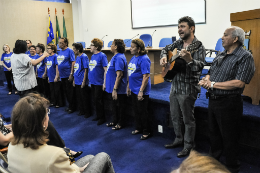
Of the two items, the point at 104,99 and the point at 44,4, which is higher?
the point at 44,4

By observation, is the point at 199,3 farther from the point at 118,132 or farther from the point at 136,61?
the point at 118,132

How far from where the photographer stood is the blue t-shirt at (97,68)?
362cm

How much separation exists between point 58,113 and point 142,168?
267 cm

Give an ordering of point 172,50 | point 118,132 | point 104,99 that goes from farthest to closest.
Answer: point 104,99 → point 118,132 → point 172,50

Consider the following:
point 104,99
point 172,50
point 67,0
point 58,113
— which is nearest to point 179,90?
point 172,50

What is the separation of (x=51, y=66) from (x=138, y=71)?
7.91ft

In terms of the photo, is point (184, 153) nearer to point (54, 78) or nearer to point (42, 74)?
point (54, 78)

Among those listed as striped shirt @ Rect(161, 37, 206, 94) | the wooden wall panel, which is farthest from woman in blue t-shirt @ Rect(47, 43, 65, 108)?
the wooden wall panel

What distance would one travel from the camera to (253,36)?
2465 millimetres

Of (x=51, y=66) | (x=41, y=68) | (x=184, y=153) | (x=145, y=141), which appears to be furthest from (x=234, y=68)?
(x=41, y=68)

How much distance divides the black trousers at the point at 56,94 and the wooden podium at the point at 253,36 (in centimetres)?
360

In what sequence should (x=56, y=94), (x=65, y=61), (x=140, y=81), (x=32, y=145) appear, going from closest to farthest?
(x=32, y=145) → (x=140, y=81) → (x=65, y=61) → (x=56, y=94)

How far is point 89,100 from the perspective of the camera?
4.24 m

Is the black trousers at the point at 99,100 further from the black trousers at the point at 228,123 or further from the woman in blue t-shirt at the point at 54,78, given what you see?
the black trousers at the point at 228,123
